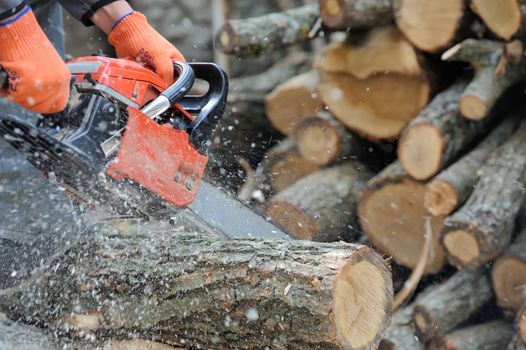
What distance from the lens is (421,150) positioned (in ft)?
9.55

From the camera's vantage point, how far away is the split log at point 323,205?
3.06 m

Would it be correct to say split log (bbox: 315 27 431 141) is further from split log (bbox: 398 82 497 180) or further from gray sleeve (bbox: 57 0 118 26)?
gray sleeve (bbox: 57 0 118 26)

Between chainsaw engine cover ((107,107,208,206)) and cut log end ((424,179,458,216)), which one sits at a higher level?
chainsaw engine cover ((107,107,208,206))

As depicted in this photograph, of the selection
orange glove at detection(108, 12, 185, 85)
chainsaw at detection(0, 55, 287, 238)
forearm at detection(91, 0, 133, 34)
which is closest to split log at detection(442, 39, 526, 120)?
chainsaw at detection(0, 55, 287, 238)

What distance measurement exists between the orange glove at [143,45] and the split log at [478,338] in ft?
5.17

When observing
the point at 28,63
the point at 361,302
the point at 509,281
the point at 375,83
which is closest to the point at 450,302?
the point at 509,281

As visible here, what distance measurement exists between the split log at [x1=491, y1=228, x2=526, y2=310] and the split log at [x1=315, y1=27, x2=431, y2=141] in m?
0.78

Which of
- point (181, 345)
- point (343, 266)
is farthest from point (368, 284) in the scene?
point (181, 345)

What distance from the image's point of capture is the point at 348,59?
10.8 feet

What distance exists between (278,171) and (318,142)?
0.33m

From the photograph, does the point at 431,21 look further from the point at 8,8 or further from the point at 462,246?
the point at 8,8

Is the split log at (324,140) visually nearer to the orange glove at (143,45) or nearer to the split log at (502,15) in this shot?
the split log at (502,15)

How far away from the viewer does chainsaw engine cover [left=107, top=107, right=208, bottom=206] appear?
1.82 meters

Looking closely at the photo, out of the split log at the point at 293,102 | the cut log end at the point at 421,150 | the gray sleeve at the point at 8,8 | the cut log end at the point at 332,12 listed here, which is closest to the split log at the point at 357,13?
the cut log end at the point at 332,12
